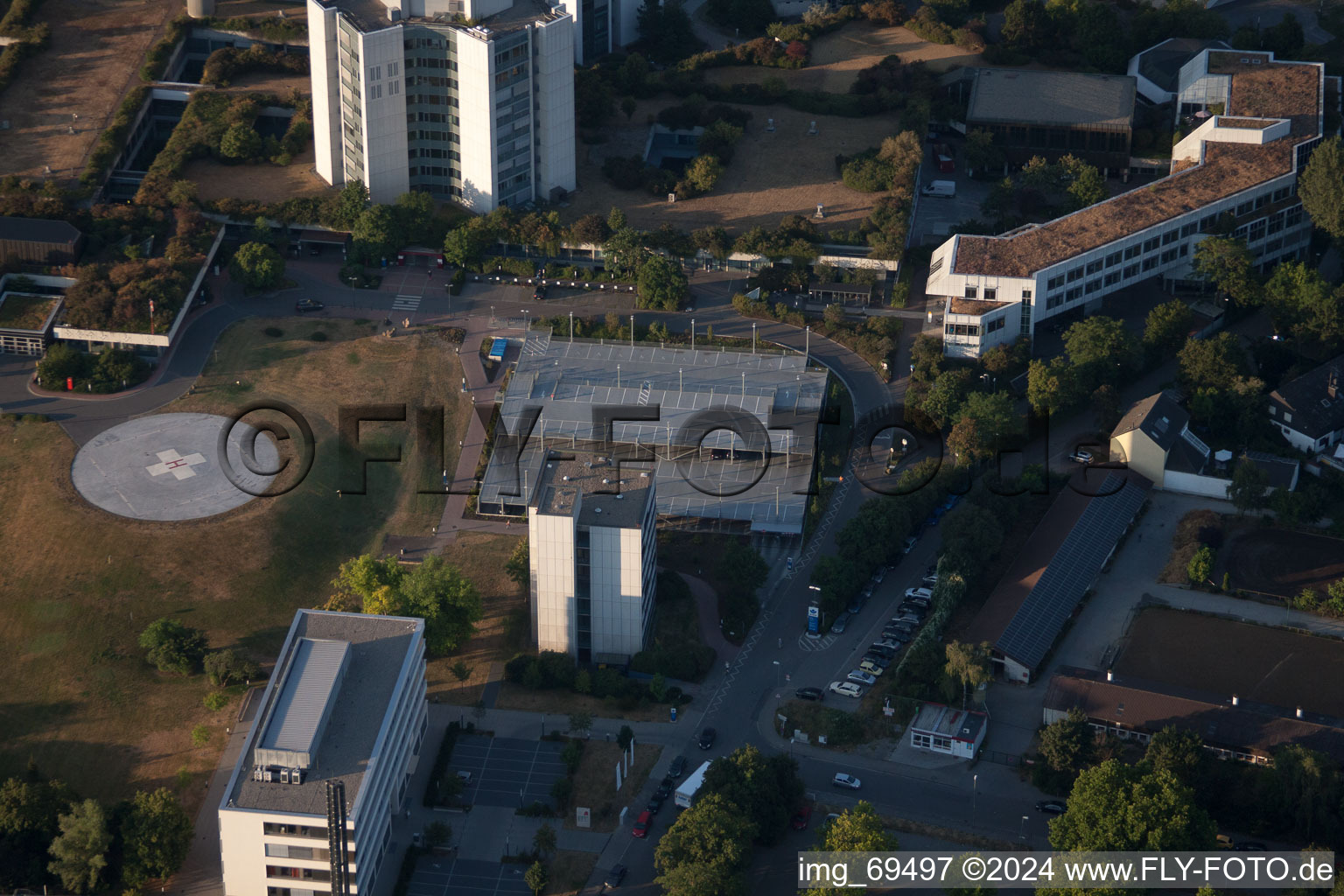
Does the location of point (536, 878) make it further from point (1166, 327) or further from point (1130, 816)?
point (1166, 327)

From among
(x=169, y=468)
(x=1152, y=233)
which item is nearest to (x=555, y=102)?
(x=169, y=468)

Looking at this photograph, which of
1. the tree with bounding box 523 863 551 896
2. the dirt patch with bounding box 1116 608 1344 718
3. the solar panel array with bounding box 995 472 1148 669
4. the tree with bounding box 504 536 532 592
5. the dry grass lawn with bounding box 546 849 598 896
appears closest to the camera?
the tree with bounding box 523 863 551 896

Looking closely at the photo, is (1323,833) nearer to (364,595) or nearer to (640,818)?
(640,818)

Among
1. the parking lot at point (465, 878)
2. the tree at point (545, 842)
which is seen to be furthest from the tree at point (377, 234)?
the tree at point (545, 842)

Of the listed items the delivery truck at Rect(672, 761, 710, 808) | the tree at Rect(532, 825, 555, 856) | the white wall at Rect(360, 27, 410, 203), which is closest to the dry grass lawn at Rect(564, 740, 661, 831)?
the delivery truck at Rect(672, 761, 710, 808)

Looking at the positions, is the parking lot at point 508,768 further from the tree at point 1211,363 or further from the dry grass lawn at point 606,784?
the tree at point 1211,363

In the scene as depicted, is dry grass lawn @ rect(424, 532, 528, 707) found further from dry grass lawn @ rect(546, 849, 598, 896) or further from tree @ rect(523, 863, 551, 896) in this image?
tree @ rect(523, 863, 551, 896)
